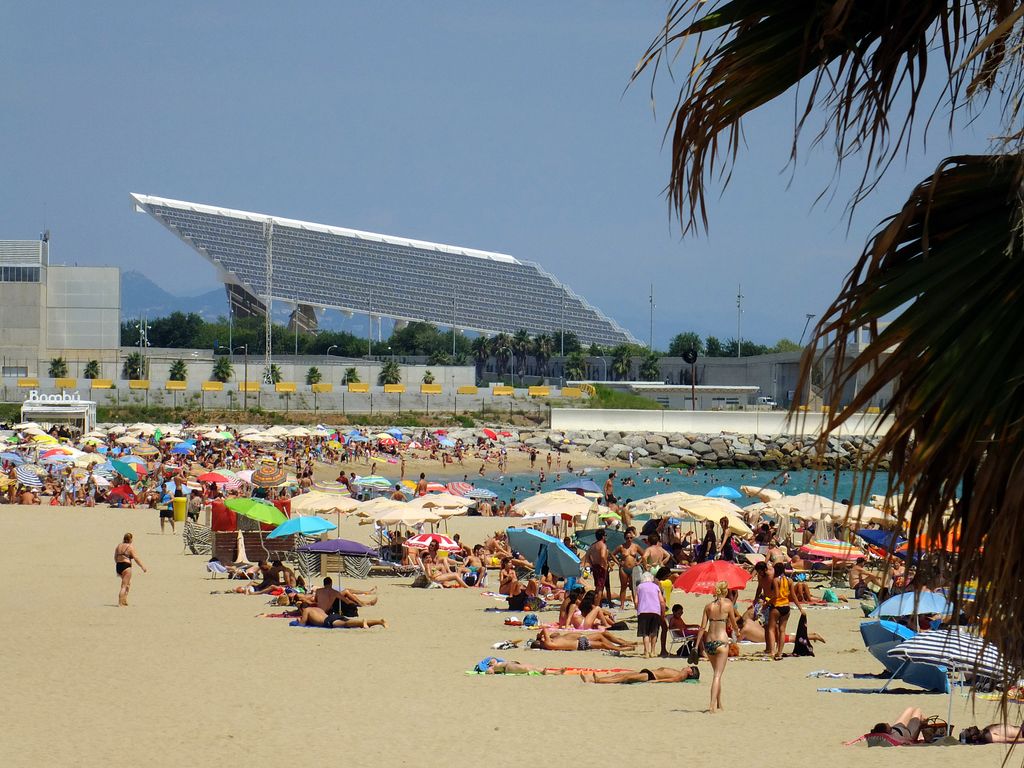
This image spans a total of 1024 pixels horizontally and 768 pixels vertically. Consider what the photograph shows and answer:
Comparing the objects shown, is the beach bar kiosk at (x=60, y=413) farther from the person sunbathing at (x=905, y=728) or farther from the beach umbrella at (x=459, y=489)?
the person sunbathing at (x=905, y=728)

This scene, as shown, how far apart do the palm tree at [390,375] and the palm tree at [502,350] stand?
2709 centimetres

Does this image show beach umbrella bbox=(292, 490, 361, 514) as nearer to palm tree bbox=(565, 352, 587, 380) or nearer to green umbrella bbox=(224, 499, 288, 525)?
green umbrella bbox=(224, 499, 288, 525)

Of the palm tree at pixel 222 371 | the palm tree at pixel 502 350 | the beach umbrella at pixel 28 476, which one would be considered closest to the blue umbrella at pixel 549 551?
the beach umbrella at pixel 28 476

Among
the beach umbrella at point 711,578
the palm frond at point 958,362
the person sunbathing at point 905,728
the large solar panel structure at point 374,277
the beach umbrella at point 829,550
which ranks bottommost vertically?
the person sunbathing at point 905,728

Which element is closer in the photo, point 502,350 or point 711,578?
point 711,578

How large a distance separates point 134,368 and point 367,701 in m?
65.1

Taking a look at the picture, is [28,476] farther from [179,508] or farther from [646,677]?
[646,677]

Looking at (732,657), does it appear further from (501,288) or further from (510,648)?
(501,288)

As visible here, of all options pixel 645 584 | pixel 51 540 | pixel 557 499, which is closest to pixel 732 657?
pixel 645 584

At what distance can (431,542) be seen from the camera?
18188 millimetres

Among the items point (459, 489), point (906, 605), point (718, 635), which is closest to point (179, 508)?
point (459, 489)

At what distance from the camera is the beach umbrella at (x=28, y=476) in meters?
28.8

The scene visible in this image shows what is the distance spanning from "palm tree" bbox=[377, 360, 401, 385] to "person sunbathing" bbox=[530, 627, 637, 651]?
6348 cm

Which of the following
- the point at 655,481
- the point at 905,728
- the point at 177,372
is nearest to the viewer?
the point at 905,728
